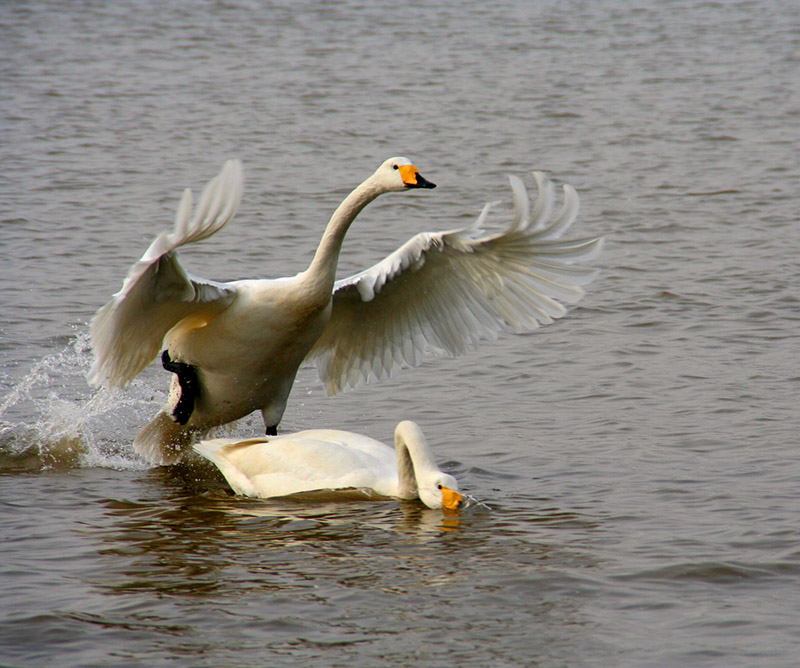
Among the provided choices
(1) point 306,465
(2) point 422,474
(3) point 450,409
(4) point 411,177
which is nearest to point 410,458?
(2) point 422,474

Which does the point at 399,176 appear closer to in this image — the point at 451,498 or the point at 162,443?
the point at 451,498

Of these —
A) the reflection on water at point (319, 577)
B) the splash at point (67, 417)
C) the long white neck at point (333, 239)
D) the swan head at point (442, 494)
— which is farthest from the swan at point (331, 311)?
the swan head at point (442, 494)

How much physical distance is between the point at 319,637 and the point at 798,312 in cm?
685

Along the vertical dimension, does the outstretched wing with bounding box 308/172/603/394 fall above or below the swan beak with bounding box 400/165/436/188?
below

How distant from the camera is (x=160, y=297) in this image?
7.20 meters

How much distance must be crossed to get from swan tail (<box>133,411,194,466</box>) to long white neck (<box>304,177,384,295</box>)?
5.53 ft

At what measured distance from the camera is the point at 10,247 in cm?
1366

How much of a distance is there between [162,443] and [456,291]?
217 cm

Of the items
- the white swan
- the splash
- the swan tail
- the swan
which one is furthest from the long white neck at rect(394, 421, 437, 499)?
the splash

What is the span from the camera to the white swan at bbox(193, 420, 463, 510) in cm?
748

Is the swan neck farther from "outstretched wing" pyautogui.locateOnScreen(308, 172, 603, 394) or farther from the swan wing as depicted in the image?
"outstretched wing" pyautogui.locateOnScreen(308, 172, 603, 394)

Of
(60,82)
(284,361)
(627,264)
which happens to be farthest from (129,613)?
(60,82)

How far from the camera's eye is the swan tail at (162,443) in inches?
342

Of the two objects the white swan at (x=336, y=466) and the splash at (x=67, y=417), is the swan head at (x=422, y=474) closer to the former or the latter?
the white swan at (x=336, y=466)
